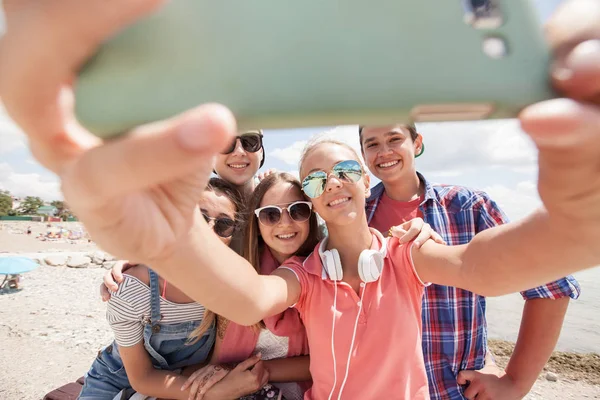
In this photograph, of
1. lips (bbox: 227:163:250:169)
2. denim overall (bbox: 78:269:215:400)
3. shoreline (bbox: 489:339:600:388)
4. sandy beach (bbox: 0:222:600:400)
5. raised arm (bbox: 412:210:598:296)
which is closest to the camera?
raised arm (bbox: 412:210:598:296)

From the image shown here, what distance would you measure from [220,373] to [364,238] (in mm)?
1314

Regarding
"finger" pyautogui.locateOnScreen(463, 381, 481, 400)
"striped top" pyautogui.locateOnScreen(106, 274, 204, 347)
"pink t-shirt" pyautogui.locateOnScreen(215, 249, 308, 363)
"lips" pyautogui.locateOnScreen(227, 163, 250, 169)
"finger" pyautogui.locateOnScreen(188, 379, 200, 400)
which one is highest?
"lips" pyautogui.locateOnScreen(227, 163, 250, 169)

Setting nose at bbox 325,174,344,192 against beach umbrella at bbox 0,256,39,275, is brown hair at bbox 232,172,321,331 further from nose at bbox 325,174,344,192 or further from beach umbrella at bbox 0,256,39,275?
beach umbrella at bbox 0,256,39,275

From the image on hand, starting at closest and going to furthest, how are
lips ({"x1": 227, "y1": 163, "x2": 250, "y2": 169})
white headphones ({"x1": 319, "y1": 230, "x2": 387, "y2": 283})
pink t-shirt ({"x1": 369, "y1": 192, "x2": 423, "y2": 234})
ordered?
white headphones ({"x1": 319, "y1": 230, "x2": 387, "y2": 283})
pink t-shirt ({"x1": 369, "y1": 192, "x2": 423, "y2": 234})
lips ({"x1": 227, "y1": 163, "x2": 250, "y2": 169})

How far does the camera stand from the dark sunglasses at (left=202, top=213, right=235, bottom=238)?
101 inches

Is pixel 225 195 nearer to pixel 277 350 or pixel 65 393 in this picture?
pixel 277 350

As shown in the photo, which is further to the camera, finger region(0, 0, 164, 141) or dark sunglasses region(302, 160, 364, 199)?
dark sunglasses region(302, 160, 364, 199)

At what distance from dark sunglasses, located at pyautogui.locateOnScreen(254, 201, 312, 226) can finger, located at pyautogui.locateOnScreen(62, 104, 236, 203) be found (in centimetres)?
182

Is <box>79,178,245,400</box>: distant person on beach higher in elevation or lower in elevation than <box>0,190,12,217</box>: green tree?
higher

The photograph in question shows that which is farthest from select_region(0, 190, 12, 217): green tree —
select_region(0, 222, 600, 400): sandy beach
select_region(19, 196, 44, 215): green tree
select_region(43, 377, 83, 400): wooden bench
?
select_region(43, 377, 83, 400): wooden bench

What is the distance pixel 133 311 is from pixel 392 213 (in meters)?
2.08

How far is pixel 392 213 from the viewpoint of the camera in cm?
291

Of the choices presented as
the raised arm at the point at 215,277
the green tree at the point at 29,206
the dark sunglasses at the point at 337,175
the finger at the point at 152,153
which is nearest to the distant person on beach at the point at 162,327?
the dark sunglasses at the point at 337,175

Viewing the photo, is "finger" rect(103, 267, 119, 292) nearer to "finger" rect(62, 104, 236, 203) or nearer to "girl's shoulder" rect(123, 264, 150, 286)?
"girl's shoulder" rect(123, 264, 150, 286)
